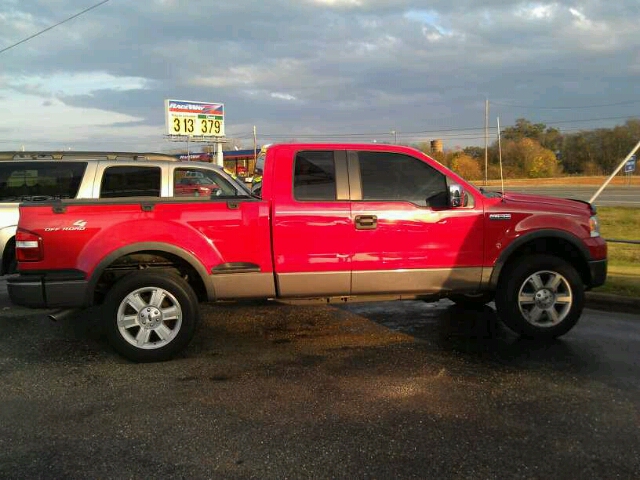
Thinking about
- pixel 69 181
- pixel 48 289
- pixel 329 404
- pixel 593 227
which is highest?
pixel 69 181

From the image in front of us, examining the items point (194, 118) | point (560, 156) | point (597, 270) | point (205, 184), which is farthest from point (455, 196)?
point (560, 156)

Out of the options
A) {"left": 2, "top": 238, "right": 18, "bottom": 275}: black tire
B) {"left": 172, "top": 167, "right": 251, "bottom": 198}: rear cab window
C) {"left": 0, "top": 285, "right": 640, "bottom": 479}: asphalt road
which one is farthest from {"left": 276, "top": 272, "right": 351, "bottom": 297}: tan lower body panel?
{"left": 2, "top": 238, "right": 18, "bottom": 275}: black tire

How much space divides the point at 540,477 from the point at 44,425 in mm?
3161

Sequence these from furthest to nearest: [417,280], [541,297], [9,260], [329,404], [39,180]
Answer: [39,180] → [9,260] → [541,297] → [417,280] → [329,404]

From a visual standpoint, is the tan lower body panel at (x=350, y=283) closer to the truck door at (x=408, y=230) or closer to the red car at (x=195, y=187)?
the truck door at (x=408, y=230)

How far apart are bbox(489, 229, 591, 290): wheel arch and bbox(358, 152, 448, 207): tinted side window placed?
84 cm

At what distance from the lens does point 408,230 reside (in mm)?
4926

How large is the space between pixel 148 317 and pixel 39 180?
3937 millimetres

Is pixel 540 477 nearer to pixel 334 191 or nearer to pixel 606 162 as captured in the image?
pixel 334 191

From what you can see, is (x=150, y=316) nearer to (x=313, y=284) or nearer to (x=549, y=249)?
(x=313, y=284)

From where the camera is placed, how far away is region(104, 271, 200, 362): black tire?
4566 mm

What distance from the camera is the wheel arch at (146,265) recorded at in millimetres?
4516

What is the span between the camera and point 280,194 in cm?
486

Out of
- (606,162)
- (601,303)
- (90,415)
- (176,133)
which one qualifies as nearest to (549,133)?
(606,162)
